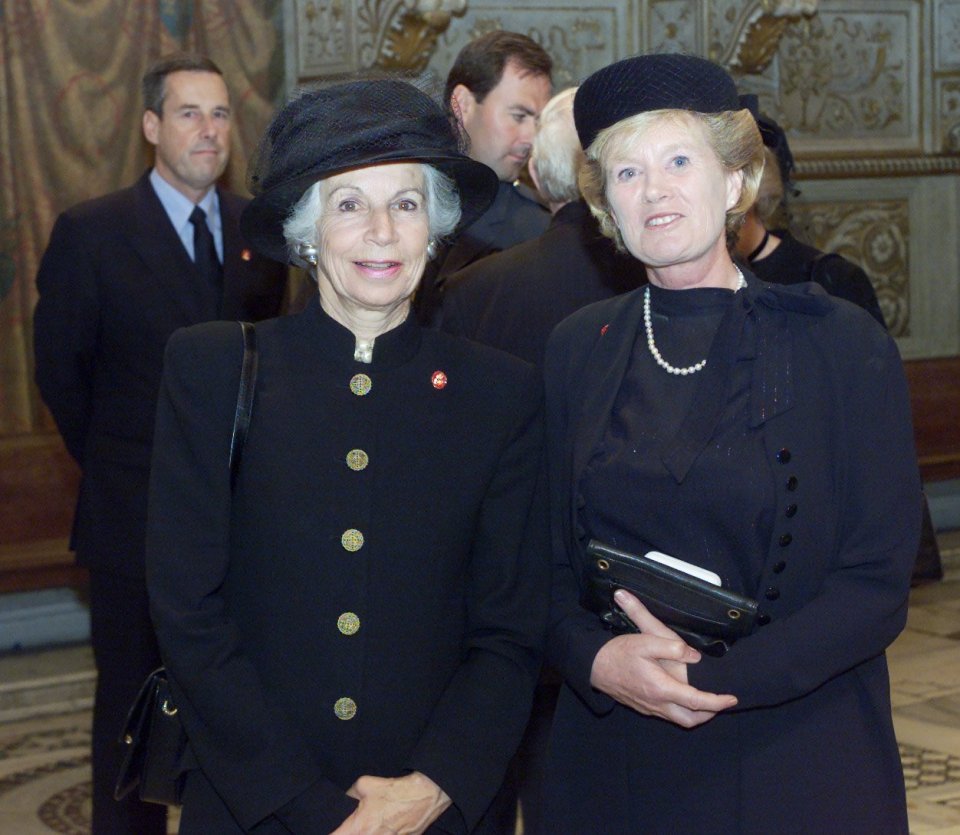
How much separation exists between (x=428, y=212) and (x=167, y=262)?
202cm

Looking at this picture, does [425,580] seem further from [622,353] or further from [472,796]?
[622,353]

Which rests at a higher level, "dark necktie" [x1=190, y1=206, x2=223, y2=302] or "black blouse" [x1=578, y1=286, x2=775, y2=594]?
"dark necktie" [x1=190, y1=206, x2=223, y2=302]

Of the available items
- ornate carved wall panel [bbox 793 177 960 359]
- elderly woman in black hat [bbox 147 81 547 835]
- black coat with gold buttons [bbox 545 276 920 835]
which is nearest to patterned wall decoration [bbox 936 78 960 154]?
ornate carved wall panel [bbox 793 177 960 359]

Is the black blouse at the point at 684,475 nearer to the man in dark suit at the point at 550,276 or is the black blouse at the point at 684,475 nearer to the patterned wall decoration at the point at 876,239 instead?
the man in dark suit at the point at 550,276

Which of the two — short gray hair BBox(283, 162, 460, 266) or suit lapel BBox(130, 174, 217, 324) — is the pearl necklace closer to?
short gray hair BBox(283, 162, 460, 266)

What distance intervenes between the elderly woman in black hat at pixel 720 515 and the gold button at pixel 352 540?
0.35 meters

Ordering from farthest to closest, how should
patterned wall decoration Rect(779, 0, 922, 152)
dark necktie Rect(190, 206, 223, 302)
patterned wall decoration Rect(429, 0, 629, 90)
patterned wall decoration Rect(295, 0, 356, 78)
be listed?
patterned wall decoration Rect(779, 0, 922, 152), patterned wall decoration Rect(429, 0, 629, 90), patterned wall decoration Rect(295, 0, 356, 78), dark necktie Rect(190, 206, 223, 302)

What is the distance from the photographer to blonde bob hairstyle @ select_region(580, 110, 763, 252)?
2441mm

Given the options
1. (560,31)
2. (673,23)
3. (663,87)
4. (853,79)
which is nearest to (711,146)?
(663,87)

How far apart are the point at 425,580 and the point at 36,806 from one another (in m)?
2.82

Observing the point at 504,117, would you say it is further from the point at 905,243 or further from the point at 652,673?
the point at 905,243

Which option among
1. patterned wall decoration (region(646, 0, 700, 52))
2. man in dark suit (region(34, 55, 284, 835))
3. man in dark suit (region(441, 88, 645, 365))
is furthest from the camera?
patterned wall decoration (region(646, 0, 700, 52))

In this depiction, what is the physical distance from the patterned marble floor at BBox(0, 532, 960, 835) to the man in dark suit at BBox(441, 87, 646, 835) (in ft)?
4.30

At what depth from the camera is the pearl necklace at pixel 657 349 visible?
8.11 feet
